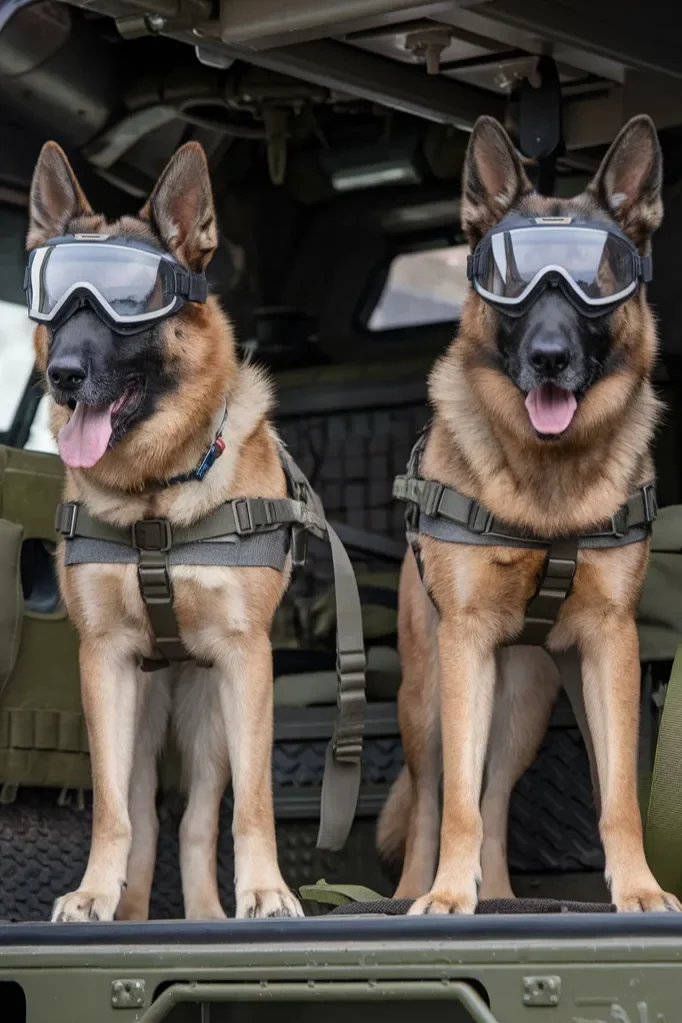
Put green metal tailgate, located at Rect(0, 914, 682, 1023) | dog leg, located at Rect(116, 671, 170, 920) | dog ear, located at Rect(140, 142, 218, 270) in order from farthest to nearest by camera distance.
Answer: dog leg, located at Rect(116, 671, 170, 920) → dog ear, located at Rect(140, 142, 218, 270) → green metal tailgate, located at Rect(0, 914, 682, 1023)

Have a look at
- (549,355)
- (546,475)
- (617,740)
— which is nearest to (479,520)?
(546,475)

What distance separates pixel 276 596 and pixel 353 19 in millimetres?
1214

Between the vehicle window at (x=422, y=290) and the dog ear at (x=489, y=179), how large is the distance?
5.01ft

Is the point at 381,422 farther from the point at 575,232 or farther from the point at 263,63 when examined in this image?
the point at 575,232

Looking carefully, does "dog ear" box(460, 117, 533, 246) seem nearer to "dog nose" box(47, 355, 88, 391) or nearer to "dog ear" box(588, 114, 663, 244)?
"dog ear" box(588, 114, 663, 244)

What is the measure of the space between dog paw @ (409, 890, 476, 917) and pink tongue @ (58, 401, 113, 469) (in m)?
1.04

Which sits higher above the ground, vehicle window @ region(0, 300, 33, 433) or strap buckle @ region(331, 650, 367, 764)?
vehicle window @ region(0, 300, 33, 433)

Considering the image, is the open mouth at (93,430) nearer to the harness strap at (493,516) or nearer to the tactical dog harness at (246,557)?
the tactical dog harness at (246,557)

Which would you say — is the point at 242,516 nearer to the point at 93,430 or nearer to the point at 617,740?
the point at 93,430

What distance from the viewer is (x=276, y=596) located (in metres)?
3.34

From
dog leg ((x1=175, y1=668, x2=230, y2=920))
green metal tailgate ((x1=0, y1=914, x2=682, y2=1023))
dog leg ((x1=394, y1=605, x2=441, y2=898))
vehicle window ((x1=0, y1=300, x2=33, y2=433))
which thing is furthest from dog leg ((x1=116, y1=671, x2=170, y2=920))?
vehicle window ((x1=0, y1=300, x2=33, y2=433))

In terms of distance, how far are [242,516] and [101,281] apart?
55 cm

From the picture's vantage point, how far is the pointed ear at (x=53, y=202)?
3.27 meters

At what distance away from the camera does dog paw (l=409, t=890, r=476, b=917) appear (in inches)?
108
